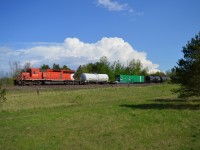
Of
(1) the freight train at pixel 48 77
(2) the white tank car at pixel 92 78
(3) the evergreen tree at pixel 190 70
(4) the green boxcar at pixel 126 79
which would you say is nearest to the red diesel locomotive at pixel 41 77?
(1) the freight train at pixel 48 77

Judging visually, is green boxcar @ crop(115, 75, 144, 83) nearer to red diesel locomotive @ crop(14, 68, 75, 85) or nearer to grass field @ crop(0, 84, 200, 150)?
red diesel locomotive @ crop(14, 68, 75, 85)

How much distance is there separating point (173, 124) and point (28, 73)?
4137cm

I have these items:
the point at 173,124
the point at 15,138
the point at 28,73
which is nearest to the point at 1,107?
the point at 15,138

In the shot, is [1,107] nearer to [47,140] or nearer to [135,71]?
[47,140]

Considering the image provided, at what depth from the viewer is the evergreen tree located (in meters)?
21.6

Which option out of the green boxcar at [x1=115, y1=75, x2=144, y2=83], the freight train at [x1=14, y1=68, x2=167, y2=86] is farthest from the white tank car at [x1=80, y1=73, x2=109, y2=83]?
the green boxcar at [x1=115, y1=75, x2=144, y2=83]

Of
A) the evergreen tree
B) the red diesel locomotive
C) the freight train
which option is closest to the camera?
the evergreen tree

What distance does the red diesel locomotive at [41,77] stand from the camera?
51134 millimetres

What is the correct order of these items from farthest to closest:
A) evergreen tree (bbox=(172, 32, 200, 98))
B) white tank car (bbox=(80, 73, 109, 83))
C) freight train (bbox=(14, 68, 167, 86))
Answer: white tank car (bbox=(80, 73, 109, 83)), freight train (bbox=(14, 68, 167, 86)), evergreen tree (bbox=(172, 32, 200, 98))

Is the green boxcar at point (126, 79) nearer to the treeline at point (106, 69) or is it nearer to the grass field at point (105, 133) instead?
the treeline at point (106, 69)

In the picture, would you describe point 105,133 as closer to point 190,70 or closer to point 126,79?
point 190,70

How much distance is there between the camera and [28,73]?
172 ft

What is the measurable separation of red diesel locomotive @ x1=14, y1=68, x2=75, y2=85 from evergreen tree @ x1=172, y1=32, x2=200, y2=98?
3350cm

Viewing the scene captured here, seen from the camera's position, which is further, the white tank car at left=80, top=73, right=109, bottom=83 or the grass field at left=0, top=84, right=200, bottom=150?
the white tank car at left=80, top=73, right=109, bottom=83
